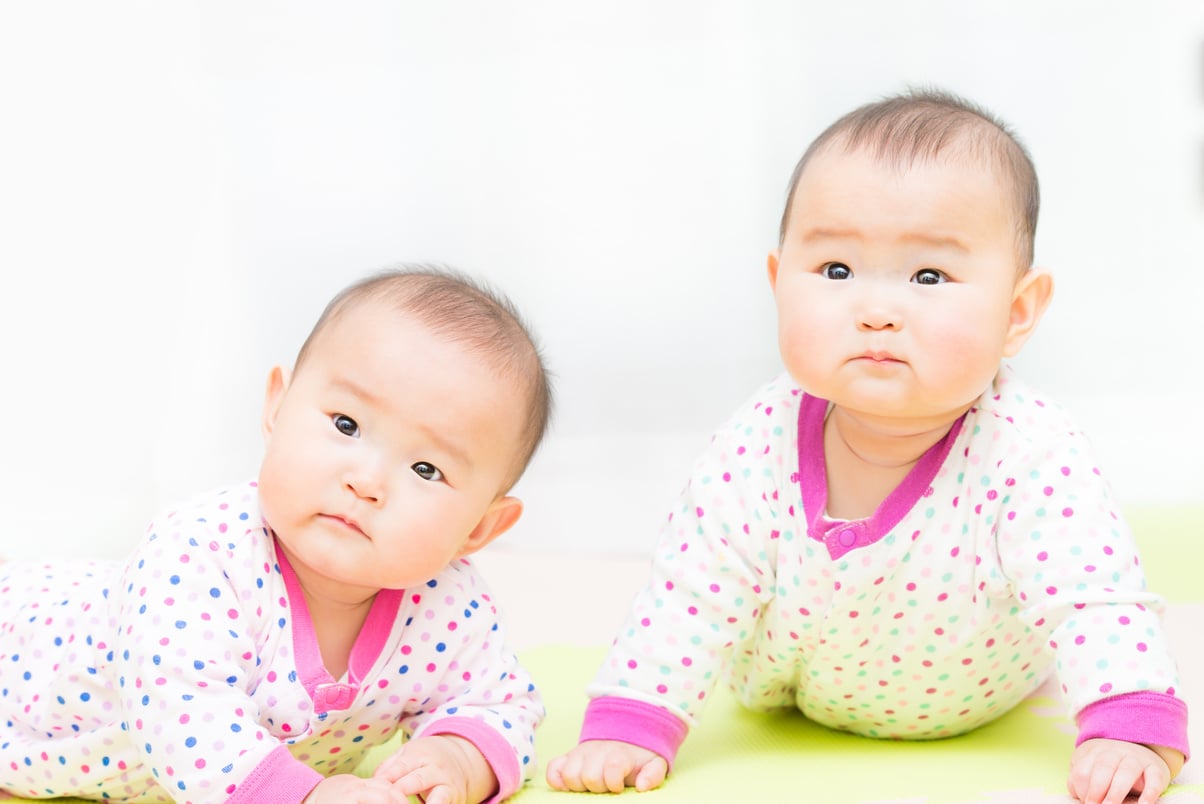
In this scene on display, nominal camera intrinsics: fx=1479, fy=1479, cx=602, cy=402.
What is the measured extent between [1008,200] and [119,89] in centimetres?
148

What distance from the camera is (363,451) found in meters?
1.12

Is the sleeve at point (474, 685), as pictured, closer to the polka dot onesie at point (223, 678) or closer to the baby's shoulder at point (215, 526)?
the polka dot onesie at point (223, 678)

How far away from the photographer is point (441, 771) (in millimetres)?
1104

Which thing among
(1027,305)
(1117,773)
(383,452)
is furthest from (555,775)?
(1027,305)

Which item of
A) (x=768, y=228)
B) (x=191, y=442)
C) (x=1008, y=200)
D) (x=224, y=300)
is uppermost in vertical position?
(x=1008, y=200)

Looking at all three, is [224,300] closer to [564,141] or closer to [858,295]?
[564,141]

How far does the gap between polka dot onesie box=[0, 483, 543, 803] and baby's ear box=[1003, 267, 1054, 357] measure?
49 centimetres

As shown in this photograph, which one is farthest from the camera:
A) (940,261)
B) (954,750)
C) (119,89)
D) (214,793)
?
(119,89)

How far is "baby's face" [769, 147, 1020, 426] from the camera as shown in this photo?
3.80 feet

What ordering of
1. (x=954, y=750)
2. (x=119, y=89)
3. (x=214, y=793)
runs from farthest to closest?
(x=119, y=89) → (x=954, y=750) → (x=214, y=793)

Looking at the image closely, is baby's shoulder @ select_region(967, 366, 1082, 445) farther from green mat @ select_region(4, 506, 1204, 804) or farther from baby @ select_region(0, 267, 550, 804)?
baby @ select_region(0, 267, 550, 804)

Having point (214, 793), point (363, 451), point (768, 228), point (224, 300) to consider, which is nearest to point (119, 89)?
point (224, 300)

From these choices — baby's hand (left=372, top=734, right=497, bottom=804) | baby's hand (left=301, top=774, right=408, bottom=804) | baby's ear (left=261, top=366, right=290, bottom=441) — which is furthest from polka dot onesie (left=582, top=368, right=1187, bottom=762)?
baby's ear (left=261, top=366, right=290, bottom=441)

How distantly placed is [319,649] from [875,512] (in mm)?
468
